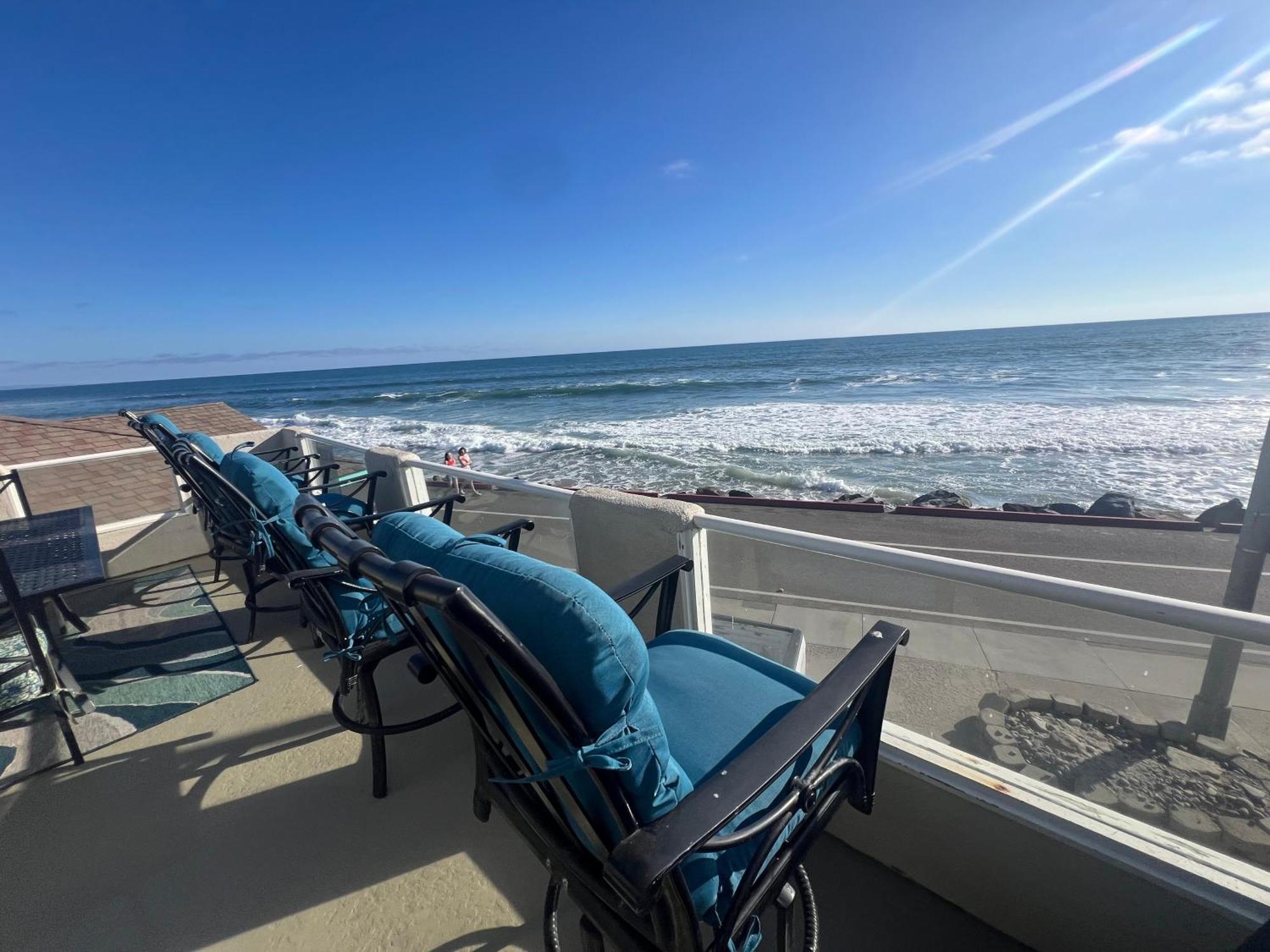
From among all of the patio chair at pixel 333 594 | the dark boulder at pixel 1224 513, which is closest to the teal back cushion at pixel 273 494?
the patio chair at pixel 333 594

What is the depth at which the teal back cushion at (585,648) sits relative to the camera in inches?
25.9

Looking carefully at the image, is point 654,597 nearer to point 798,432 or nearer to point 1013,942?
point 1013,942

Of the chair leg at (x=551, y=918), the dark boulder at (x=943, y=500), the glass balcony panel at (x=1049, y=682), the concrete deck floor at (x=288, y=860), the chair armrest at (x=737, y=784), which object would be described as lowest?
the dark boulder at (x=943, y=500)

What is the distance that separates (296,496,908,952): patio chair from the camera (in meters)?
0.66

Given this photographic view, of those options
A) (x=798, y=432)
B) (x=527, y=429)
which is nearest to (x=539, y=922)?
(x=798, y=432)

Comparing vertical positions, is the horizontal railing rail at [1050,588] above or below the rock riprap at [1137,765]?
above

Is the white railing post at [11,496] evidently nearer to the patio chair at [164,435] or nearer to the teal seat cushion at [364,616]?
the patio chair at [164,435]

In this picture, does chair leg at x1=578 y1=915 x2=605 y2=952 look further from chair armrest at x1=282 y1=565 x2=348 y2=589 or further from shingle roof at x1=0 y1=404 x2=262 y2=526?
shingle roof at x1=0 y1=404 x2=262 y2=526

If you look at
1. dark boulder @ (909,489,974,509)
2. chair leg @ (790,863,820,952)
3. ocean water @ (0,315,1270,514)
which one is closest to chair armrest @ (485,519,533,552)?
chair leg @ (790,863,820,952)

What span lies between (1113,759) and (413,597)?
152 cm

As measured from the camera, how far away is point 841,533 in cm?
521

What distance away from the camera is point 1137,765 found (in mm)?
1169

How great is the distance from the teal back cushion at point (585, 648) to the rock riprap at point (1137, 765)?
1.05 m

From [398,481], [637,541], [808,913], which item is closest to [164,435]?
[398,481]
